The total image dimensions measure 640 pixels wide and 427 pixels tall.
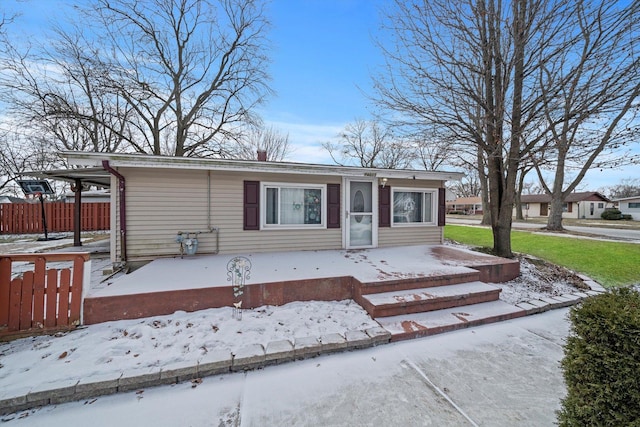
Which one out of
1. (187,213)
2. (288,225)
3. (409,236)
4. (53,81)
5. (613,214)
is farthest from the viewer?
(613,214)

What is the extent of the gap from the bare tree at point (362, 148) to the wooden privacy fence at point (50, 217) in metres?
17.5

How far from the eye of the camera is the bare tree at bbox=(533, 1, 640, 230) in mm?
5156

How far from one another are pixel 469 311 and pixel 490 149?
15.3 feet

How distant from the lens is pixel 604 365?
1.57m

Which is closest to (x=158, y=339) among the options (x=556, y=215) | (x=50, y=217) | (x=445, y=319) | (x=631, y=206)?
(x=445, y=319)

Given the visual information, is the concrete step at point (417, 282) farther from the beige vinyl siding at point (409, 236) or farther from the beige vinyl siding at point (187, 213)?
the beige vinyl siding at point (187, 213)

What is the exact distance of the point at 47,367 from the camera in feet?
8.34

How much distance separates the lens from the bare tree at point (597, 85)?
5.16 meters

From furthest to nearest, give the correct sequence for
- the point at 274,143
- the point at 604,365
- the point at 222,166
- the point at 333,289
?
the point at 274,143 → the point at 222,166 → the point at 333,289 → the point at 604,365

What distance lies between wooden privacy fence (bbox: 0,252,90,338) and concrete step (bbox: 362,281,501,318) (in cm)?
392

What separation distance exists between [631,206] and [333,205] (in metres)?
43.8

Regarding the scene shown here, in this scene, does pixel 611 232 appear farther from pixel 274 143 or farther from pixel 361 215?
pixel 274 143

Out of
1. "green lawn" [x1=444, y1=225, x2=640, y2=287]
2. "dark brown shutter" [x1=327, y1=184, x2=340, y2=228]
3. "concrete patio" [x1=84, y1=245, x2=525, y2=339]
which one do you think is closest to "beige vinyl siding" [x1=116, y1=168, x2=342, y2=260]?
"concrete patio" [x1=84, y1=245, x2=525, y2=339]

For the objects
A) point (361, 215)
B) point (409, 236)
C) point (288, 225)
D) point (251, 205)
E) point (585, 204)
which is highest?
point (585, 204)
